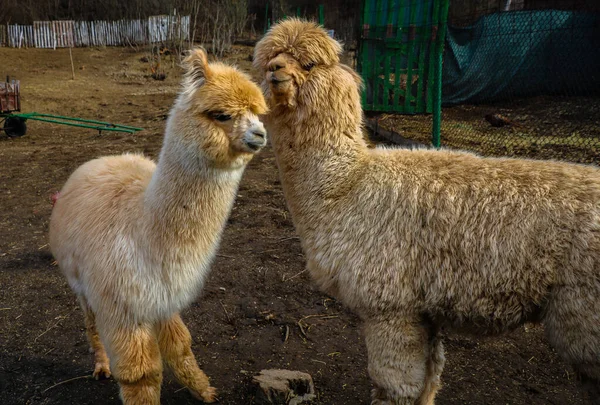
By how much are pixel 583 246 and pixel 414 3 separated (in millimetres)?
8241

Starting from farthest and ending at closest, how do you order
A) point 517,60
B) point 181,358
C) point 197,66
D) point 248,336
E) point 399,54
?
point 517,60, point 399,54, point 248,336, point 181,358, point 197,66

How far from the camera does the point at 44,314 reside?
172 inches

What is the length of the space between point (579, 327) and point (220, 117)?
187cm

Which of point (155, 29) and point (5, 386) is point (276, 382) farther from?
point (155, 29)

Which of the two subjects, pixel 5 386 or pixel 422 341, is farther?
pixel 5 386

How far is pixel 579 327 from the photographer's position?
214 cm

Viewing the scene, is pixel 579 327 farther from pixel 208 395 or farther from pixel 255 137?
pixel 208 395

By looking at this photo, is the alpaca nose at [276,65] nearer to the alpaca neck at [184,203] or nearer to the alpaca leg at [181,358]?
the alpaca neck at [184,203]

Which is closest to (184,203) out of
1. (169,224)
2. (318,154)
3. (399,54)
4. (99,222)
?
(169,224)

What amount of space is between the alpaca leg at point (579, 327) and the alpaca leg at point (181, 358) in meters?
2.14

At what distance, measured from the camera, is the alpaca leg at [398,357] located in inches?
96.0

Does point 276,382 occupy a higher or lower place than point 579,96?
lower

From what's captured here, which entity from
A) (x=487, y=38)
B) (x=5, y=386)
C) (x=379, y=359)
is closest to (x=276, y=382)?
(x=379, y=359)

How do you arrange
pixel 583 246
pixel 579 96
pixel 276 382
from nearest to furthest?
pixel 583 246, pixel 276 382, pixel 579 96
